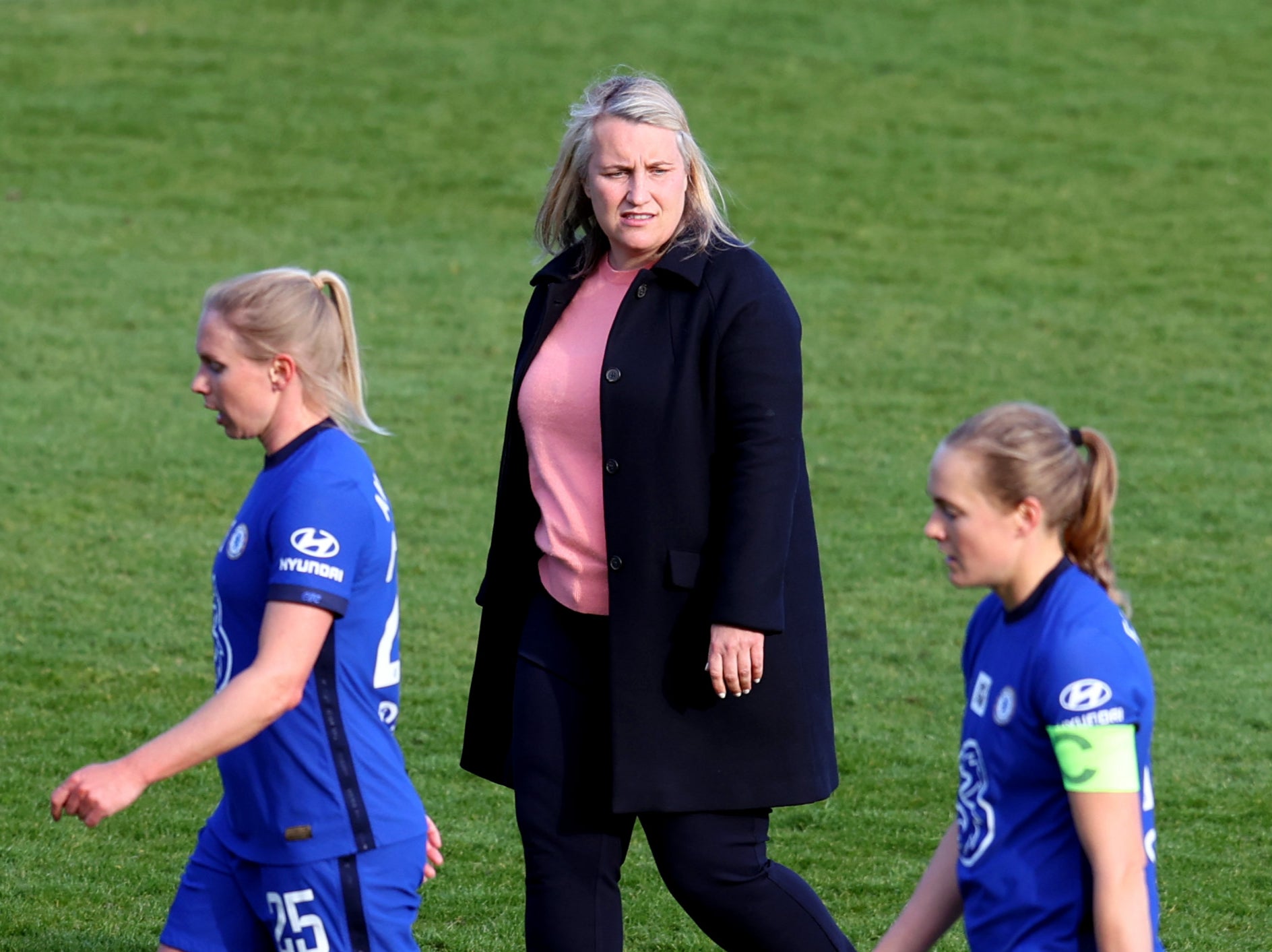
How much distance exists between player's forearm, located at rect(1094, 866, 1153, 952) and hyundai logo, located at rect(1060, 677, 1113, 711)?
229 millimetres

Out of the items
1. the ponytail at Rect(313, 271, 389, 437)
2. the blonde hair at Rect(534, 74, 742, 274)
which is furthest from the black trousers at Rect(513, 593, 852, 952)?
the blonde hair at Rect(534, 74, 742, 274)

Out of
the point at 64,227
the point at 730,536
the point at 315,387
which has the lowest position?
the point at 730,536

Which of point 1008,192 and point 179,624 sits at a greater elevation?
point 1008,192

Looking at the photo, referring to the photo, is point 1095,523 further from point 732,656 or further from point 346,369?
point 346,369

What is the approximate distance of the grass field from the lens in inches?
221

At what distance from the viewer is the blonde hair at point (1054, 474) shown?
2.61 metres

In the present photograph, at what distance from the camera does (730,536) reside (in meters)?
3.33

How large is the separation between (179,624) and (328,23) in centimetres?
1433

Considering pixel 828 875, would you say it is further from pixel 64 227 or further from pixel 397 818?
pixel 64 227

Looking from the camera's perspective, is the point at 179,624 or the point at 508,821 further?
the point at 179,624

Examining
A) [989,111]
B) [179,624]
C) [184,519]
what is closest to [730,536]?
[179,624]

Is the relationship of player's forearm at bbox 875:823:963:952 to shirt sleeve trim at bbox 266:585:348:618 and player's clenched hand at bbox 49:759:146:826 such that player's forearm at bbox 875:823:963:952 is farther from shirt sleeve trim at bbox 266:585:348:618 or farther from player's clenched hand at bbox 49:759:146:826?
player's clenched hand at bbox 49:759:146:826

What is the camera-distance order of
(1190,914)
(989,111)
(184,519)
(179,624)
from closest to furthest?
(1190,914) → (179,624) → (184,519) → (989,111)

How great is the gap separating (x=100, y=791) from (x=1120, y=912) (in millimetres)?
1486
